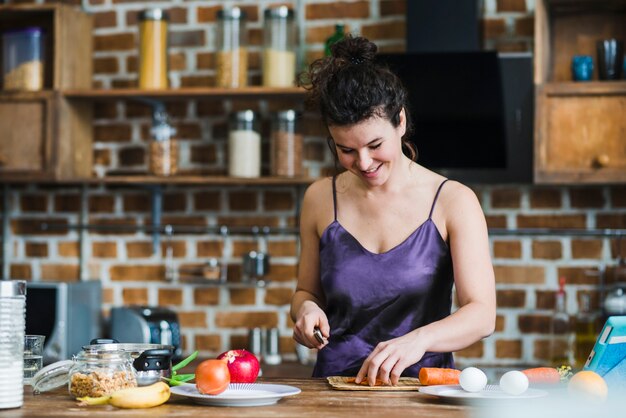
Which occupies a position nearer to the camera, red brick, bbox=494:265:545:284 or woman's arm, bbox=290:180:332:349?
woman's arm, bbox=290:180:332:349

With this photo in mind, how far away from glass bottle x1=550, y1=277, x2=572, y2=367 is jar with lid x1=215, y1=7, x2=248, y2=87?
1359mm

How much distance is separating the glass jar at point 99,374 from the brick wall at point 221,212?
197cm

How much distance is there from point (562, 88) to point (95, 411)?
2148mm

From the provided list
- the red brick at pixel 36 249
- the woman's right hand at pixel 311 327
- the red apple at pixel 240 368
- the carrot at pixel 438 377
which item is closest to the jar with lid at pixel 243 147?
the red brick at pixel 36 249

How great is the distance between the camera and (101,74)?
12.9 feet

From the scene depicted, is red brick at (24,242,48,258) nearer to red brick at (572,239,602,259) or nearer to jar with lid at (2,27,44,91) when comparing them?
jar with lid at (2,27,44,91)

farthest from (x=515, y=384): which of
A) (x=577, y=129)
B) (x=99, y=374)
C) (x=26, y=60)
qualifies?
(x=26, y=60)

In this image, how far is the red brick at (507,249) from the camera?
3578 mm

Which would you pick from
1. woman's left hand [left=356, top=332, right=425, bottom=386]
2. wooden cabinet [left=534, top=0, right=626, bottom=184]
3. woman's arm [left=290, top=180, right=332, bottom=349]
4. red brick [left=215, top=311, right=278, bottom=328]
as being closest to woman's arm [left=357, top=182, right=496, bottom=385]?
woman's left hand [left=356, top=332, right=425, bottom=386]

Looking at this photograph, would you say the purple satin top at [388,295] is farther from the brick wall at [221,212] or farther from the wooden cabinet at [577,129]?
the brick wall at [221,212]

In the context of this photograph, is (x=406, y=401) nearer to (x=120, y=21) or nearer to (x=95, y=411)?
(x=95, y=411)

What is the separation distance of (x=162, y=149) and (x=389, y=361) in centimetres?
199

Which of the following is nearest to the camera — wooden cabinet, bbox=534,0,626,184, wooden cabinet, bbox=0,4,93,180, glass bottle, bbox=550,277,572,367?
wooden cabinet, bbox=534,0,626,184

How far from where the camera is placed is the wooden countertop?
5.28ft
